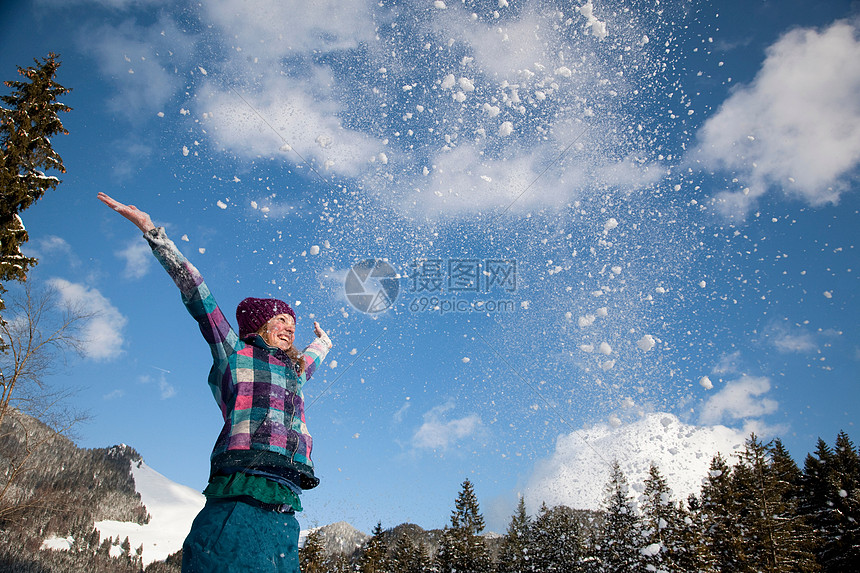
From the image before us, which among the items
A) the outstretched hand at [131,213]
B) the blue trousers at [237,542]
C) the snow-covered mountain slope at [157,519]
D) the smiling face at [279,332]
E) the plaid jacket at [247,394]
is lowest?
the blue trousers at [237,542]

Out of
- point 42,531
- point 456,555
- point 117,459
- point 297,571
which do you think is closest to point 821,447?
point 456,555

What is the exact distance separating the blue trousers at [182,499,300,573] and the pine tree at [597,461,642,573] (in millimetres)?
26648

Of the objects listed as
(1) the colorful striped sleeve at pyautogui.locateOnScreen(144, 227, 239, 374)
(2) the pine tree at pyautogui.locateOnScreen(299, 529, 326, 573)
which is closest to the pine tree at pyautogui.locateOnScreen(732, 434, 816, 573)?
(2) the pine tree at pyautogui.locateOnScreen(299, 529, 326, 573)

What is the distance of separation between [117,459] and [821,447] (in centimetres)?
18280

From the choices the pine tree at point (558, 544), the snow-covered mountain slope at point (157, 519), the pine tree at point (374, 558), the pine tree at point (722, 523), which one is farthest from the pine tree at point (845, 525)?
the snow-covered mountain slope at point (157, 519)

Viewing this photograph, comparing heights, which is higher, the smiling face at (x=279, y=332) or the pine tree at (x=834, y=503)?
the pine tree at (x=834, y=503)

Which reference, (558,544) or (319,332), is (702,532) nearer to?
(558,544)

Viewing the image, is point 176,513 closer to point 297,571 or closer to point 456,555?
point 456,555

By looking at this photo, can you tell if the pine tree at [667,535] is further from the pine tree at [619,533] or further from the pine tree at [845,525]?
the pine tree at [845,525]

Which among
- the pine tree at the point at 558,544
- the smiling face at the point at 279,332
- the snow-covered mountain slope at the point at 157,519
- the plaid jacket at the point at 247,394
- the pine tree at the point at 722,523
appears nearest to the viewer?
the plaid jacket at the point at 247,394

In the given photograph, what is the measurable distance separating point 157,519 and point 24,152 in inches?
7013

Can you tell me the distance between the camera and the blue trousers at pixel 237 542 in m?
2.01

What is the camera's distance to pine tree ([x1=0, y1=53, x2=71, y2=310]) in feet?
28.5

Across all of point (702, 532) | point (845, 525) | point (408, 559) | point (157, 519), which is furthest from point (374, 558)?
point (157, 519)
